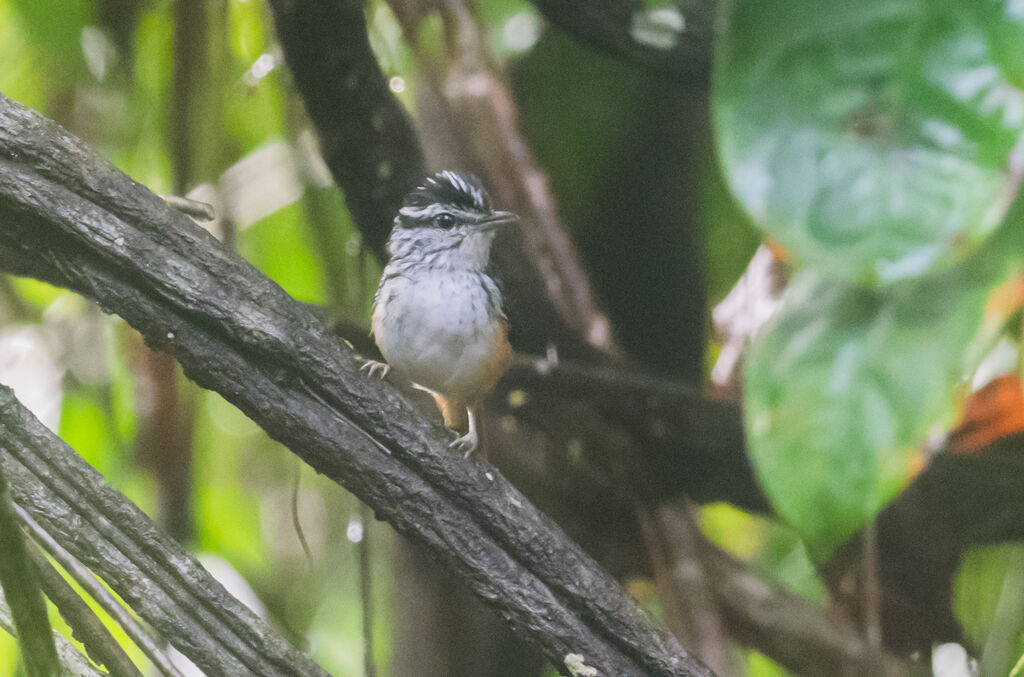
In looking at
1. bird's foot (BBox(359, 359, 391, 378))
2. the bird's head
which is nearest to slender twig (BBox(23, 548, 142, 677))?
bird's foot (BBox(359, 359, 391, 378))

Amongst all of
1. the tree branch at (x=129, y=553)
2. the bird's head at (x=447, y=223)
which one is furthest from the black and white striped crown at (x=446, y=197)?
the tree branch at (x=129, y=553)

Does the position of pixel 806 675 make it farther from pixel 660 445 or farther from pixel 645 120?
pixel 645 120

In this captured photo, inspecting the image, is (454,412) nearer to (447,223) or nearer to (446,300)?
(446,300)

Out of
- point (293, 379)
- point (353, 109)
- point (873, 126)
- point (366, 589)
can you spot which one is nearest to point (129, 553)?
point (293, 379)

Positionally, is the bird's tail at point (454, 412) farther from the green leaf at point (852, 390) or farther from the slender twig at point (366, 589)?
the green leaf at point (852, 390)

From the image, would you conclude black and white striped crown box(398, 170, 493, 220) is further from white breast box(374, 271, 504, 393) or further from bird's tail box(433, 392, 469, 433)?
bird's tail box(433, 392, 469, 433)

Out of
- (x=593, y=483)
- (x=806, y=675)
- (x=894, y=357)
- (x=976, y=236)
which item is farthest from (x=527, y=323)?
(x=806, y=675)

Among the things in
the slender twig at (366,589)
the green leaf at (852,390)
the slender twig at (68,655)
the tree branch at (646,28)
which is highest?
the tree branch at (646,28)
